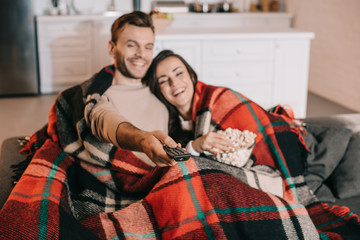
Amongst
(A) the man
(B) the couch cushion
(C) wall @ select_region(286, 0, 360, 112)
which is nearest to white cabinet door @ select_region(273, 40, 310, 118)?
(C) wall @ select_region(286, 0, 360, 112)

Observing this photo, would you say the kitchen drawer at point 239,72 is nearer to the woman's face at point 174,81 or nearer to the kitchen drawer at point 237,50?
the kitchen drawer at point 237,50

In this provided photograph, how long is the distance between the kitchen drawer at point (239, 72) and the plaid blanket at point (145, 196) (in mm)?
1470

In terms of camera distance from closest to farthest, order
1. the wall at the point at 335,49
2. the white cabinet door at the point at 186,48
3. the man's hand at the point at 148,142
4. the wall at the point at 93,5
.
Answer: the man's hand at the point at 148,142, the white cabinet door at the point at 186,48, the wall at the point at 335,49, the wall at the point at 93,5

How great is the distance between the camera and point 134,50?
1.69 metres

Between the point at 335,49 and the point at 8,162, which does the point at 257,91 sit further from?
the point at 8,162

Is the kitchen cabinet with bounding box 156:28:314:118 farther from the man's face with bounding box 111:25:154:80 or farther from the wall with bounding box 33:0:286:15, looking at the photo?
the wall with bounding box 33:0:286:15

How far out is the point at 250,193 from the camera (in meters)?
1.35

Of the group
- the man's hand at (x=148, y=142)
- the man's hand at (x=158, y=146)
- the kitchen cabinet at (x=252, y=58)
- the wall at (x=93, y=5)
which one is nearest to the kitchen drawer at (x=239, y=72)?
the kitchen cabinet at (x=252, y=58)

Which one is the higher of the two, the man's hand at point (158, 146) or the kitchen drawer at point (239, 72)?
the man's hand at point (158, 146)

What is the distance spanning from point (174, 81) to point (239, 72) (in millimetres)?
1634

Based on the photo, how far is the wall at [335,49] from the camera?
416 centimetres

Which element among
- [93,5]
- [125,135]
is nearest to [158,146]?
[125,135]

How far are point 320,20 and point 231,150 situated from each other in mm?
3673

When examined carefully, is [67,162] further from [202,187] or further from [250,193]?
[250,193]
